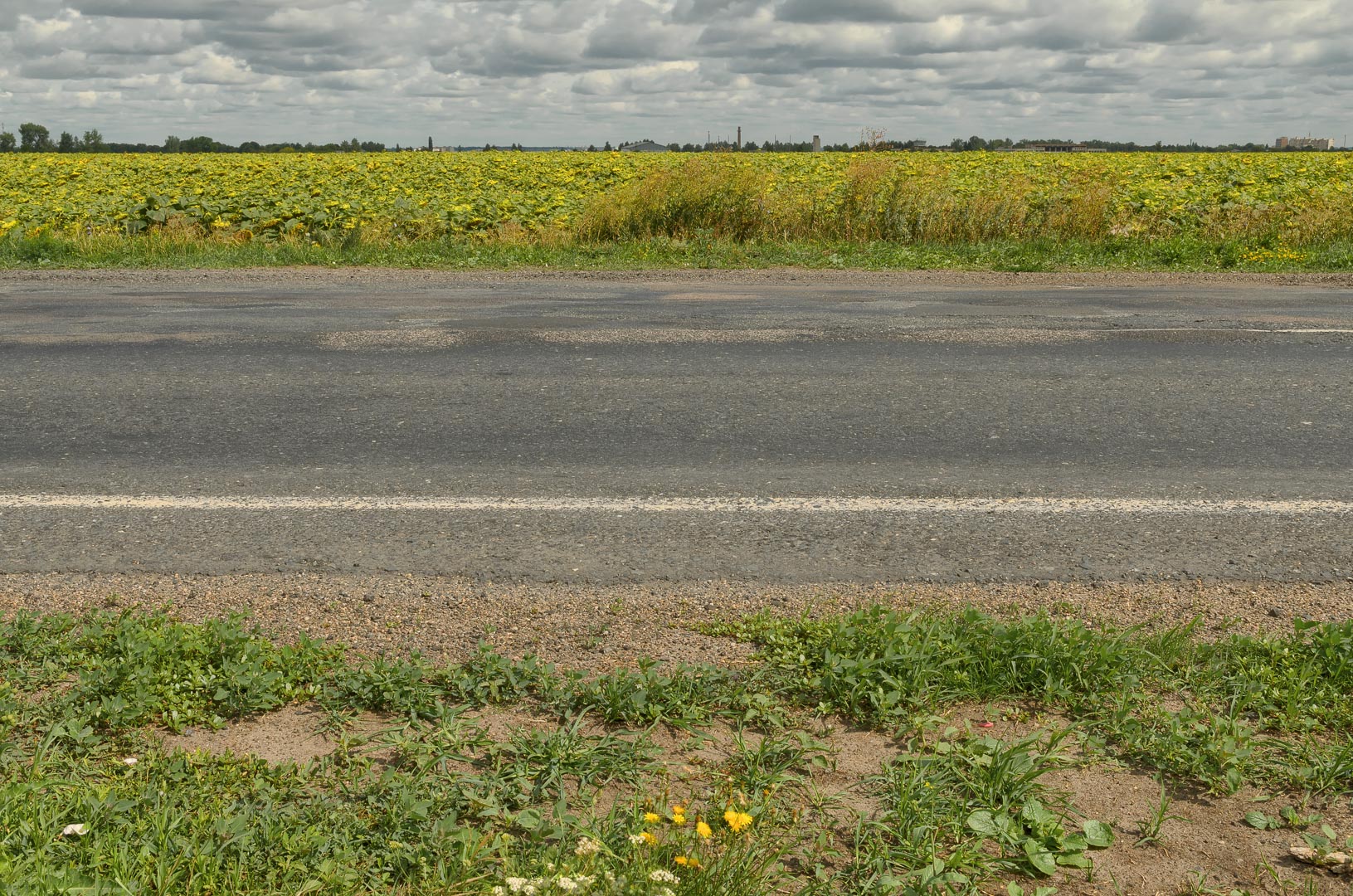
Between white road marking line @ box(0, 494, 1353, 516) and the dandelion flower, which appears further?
white road marking line @ box(0, 494, 1353, 516)

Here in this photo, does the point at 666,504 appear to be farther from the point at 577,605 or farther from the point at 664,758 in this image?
the point at 664,758

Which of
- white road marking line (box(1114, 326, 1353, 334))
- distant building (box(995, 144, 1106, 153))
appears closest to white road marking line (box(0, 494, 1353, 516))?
white road marking line (box(1114, 326, 1353, 334))

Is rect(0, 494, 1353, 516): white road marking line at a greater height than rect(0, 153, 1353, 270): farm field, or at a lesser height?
lesser

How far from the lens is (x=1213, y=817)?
105 inches

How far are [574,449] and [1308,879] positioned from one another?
12.0 ft

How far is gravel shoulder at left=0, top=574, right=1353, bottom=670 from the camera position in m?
3.50

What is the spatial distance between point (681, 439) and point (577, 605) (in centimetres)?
197

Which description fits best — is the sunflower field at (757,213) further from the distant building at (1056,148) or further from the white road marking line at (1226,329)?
the distant building at (1056,148)

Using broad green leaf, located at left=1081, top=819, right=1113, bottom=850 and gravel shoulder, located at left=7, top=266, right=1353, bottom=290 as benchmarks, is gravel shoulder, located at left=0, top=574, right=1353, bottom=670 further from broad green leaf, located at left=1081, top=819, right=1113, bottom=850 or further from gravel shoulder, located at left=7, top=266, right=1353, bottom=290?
gravel shoulder, located at left=7, top=266, right=1353, bottom=290

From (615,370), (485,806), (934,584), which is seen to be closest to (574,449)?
(615,370)

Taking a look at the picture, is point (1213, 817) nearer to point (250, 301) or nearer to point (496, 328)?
point (496, 328)

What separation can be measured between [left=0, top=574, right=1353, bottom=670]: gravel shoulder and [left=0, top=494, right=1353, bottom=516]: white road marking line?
69 cm

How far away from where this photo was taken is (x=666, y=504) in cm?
470

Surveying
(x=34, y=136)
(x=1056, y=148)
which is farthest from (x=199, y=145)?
(x=1056, y=148)
